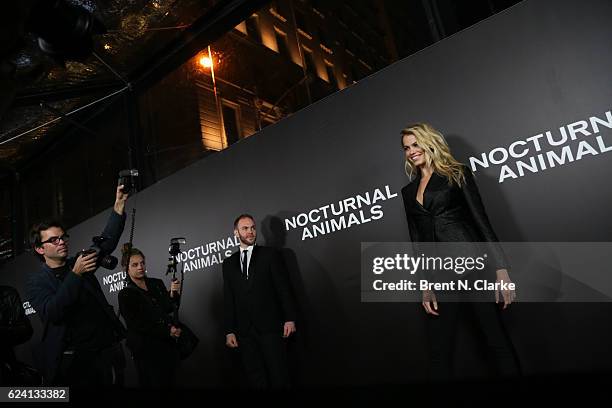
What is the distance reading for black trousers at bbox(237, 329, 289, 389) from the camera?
3.12 m

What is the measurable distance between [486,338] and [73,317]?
101 inches

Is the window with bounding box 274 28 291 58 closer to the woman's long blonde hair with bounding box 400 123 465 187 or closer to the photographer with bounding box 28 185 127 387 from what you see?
the woman's long blonde hair with bounding box 400 123 465 187

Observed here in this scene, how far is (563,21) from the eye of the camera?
276 centimetres

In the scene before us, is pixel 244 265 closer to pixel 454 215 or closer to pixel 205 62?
pixel 454 215

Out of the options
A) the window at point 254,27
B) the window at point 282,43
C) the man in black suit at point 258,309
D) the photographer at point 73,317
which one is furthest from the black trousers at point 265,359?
the window at point 254,27

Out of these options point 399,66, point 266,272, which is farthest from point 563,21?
point 266,272

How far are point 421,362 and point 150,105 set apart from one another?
17.8 feet

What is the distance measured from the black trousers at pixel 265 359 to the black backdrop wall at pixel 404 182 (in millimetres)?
514

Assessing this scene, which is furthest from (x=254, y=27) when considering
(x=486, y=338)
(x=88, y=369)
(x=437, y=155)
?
(x=486, y=338)

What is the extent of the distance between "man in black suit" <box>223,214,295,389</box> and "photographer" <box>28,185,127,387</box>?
0.93 meters

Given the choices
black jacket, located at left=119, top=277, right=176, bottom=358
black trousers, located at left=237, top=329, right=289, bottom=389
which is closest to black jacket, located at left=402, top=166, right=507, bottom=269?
black trousers, located at left=237, top=329, right=289, bottom=389

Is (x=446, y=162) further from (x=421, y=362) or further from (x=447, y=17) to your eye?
(x=447, y=17)

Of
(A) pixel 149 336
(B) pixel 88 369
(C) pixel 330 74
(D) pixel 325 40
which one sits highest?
(D) pixel 325 40

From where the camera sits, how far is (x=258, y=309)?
3279 mm
